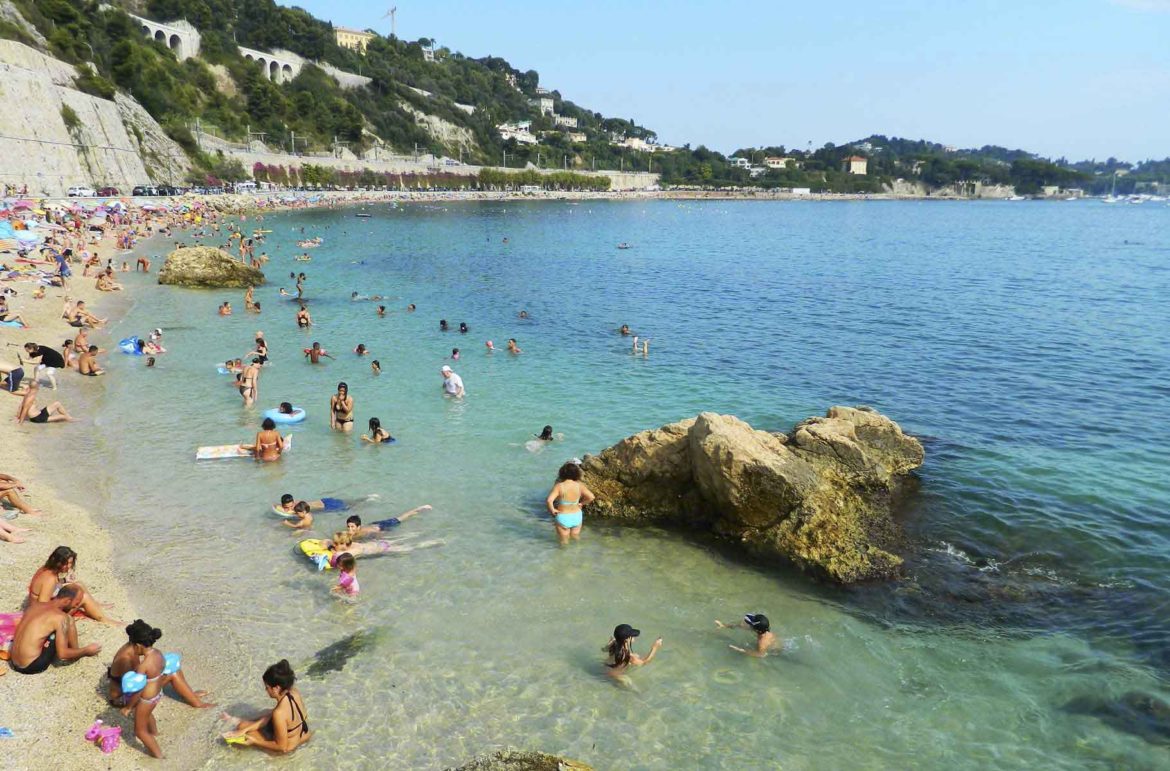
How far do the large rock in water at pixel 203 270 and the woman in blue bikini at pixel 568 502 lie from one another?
98.2 ft

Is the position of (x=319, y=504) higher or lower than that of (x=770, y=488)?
lower

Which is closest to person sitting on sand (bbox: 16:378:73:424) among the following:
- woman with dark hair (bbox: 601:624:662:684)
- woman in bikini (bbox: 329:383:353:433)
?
woman in bikini (bbox: 329:383:353:433)

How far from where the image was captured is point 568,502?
11523 millimetres

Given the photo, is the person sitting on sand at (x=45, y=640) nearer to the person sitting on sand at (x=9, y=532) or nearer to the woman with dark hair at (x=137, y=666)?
the woman with dark hair at (x=137, y=666)

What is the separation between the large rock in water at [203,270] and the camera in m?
34.0

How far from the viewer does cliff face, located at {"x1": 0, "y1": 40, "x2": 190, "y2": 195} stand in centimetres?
5472

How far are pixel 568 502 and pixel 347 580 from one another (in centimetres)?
368

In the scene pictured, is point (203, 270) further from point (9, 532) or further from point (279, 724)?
point (279, 724)

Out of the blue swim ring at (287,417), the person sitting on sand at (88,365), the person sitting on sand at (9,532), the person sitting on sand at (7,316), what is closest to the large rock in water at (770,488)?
the blue swim ring at (287,417)

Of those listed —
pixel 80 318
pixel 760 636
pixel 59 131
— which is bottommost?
pixel 760 636

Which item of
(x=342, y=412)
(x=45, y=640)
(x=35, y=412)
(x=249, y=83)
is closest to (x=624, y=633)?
(x=45, y=640)

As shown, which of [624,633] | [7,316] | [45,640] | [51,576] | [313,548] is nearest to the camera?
[45,640]

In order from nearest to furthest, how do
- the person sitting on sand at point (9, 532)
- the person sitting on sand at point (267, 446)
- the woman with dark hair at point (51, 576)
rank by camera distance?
the woman with dark hair at point (51, 576) < the person sitting on sand at point (9, 532) < the person sitting on sand at point (267, 446)

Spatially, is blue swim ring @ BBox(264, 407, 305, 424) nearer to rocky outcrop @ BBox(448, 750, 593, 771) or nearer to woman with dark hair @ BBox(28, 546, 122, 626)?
woman with dark hair @ BBox(28, 546, 122, 626)
